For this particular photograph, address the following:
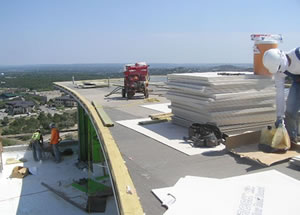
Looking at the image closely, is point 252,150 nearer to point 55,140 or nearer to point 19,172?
point 55,140

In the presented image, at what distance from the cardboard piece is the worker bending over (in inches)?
19.6

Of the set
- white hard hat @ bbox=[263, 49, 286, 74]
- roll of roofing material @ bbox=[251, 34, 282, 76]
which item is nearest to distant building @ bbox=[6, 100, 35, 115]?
roll of roofing material @ bbox=[251, 34, 282, 76]

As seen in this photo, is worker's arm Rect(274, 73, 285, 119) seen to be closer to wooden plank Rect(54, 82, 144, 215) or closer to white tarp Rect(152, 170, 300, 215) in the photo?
white tarp Rect(152, 170, 300, 215)

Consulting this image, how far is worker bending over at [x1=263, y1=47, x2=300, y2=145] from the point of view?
201 inches

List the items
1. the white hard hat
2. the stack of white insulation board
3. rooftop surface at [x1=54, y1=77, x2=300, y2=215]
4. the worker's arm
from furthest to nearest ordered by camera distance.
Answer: the stack of white insulation board → the worker's arm → the white hard hat → rooftop surface at [x1=54, y1=77, x2=300, y2=215]

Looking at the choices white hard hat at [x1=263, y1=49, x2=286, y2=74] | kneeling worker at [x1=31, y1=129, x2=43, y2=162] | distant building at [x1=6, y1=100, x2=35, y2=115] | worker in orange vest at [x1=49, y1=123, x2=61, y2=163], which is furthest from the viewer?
distant building at [x1=6, y1=100, x2=35, y2=115]

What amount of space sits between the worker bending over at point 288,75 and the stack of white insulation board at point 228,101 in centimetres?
95

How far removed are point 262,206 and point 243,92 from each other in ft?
11.6

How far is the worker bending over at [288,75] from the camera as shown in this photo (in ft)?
16.8

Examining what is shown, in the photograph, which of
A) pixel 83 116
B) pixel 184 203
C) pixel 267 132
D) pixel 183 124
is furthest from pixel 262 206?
pixel 83 116

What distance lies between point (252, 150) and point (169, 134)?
2.00 metres

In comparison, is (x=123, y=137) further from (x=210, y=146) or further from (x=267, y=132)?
(x=267, y=132)

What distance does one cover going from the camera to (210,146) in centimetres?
557

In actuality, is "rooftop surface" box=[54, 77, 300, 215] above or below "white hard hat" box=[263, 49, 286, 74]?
below
